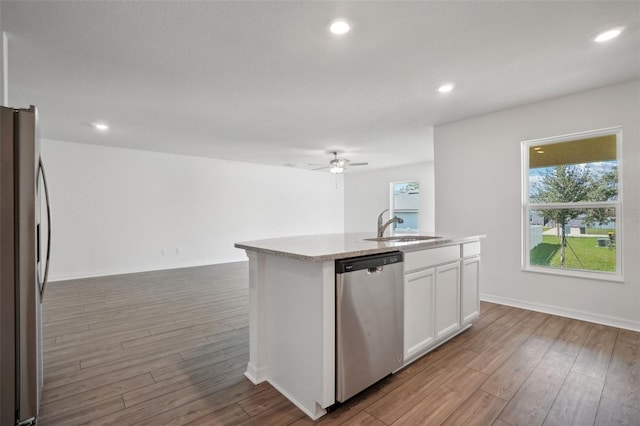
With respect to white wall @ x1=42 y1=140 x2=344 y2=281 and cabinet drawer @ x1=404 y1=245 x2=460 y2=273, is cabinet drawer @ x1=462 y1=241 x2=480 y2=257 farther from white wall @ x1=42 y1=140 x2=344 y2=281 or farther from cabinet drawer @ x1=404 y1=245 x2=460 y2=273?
white wall @ x1=42 y1=140 x2=344 y2=281

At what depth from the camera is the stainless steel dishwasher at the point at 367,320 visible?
169 cm

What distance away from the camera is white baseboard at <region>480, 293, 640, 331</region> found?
9.68ft

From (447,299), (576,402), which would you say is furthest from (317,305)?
(576,402)

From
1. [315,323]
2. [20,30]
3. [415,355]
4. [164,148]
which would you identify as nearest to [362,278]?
[315,323]

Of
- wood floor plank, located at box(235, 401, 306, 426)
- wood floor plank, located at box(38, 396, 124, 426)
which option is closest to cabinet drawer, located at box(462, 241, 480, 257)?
wood floor plank, located at box(235, 401, 306, 426)

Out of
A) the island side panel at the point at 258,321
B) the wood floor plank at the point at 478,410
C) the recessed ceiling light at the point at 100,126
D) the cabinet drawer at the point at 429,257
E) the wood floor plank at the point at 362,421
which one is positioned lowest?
the wood floor plank at the point at 478,410

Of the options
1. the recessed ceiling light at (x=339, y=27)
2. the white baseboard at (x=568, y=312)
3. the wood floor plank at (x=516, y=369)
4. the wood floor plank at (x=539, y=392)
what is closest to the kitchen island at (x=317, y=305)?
the wood floor plank at (x=516, y=369)

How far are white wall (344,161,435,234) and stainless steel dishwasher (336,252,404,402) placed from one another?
612 centimetres

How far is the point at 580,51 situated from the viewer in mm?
2420

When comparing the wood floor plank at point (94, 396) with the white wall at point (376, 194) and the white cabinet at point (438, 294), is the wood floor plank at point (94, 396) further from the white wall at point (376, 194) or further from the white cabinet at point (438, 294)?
the white wall at point (376, 194)

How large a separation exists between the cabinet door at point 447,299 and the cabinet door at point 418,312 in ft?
0.31

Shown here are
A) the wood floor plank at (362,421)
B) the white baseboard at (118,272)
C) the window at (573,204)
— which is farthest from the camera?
the white baseboard at (118,272)

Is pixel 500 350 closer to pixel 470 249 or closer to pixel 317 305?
pixel 470 249

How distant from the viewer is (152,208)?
20.1 feet
